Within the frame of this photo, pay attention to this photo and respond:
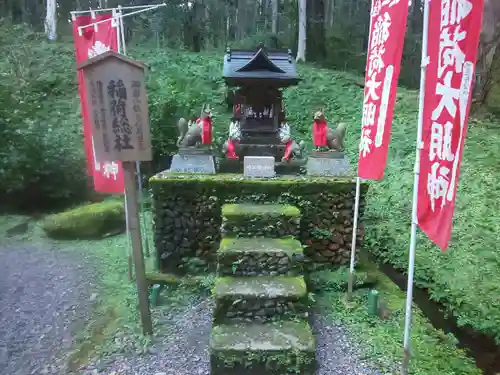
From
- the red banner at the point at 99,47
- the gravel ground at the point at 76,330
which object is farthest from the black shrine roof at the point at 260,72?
the gravel ground at the point at 76,330

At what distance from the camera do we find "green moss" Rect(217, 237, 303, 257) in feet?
18.5

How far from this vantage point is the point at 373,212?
9.77 metres

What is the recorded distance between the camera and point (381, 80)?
4746mm

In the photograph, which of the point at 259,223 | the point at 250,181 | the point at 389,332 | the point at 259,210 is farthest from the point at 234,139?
the point at 389,332

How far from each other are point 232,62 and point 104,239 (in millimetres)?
4900

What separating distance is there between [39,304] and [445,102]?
621cm

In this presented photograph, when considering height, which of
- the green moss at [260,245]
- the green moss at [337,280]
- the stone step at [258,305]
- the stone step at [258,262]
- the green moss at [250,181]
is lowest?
the green moss at [337,280]

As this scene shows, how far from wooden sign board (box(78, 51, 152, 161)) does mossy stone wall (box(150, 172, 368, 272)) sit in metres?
1.74

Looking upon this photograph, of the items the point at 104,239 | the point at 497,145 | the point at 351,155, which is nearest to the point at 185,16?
the point at 351,155

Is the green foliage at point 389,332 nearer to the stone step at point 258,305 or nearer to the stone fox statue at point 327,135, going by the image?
the stone step at point 258,305

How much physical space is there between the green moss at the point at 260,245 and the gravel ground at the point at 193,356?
1.04 m

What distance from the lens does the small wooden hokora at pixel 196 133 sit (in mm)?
7414

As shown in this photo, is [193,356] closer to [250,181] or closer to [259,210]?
[259,210]

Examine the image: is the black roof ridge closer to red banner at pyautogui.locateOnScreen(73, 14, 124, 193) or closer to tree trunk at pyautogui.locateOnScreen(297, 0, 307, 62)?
red banner at pyautogui.locateOnScreen(73, 14, 124, 193)
